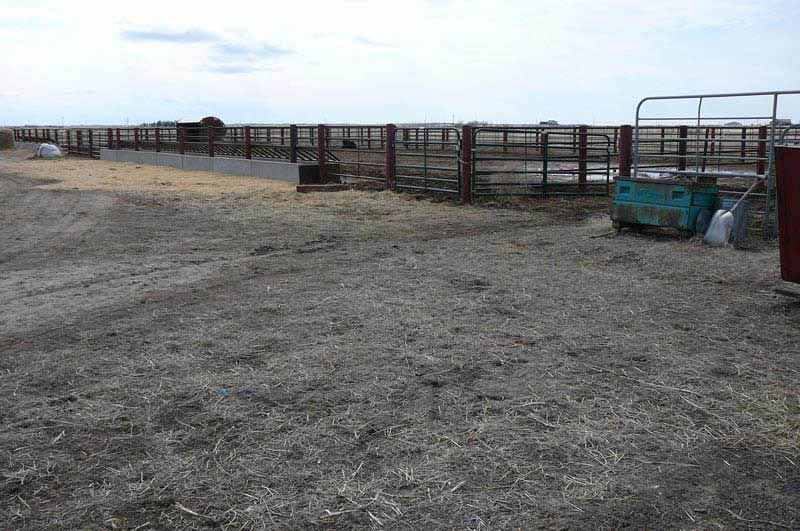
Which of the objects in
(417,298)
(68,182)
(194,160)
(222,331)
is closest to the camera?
(222,331)

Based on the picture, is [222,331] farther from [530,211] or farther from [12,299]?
[530,211]

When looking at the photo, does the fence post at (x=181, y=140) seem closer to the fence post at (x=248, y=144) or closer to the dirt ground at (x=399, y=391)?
the fence post at (x=248, y=144)

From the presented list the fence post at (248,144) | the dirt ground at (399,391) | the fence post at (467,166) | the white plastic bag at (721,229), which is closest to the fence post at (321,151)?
the fence post at (248,144)

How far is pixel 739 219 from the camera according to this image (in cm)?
954

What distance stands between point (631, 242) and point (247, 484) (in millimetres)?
7563

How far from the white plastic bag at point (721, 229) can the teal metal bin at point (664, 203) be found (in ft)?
1.04

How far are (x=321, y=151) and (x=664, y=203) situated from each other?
11375 mm

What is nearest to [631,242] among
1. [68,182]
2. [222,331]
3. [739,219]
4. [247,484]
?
[739,219]

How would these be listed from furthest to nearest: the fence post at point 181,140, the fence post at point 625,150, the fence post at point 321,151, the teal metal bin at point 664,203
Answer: the fence post at point 181,140 → the fence post at point 321,151 → the fence post at point 625,150 → the teal metal bin at point 664,203

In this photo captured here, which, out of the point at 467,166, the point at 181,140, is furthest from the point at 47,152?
the point at 467,166

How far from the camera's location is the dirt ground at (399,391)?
3.19 meters

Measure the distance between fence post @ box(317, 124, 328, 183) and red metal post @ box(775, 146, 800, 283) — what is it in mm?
14159

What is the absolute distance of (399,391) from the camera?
4426 mm

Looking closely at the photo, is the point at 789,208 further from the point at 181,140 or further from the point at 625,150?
the point at 181,140
